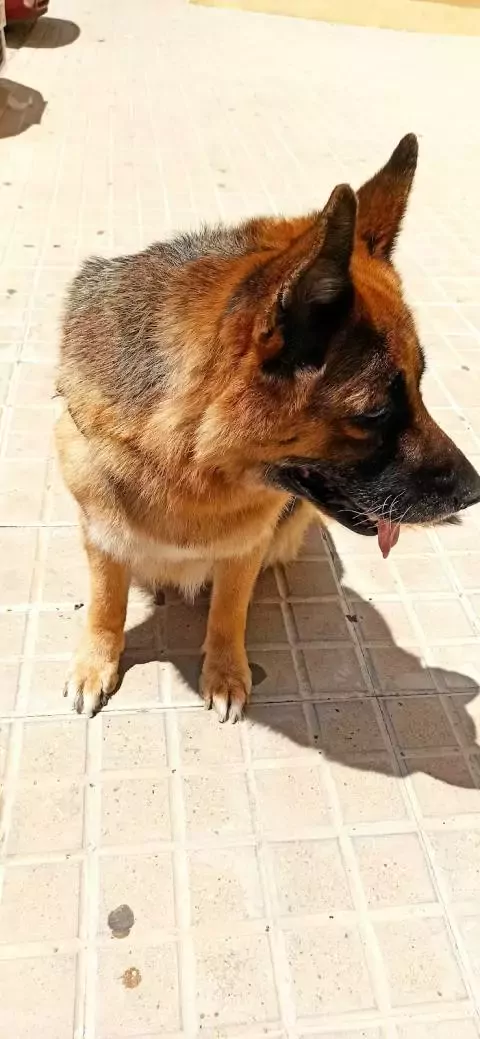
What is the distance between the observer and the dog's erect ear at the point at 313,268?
1411 millimetres

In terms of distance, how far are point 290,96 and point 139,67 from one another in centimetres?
190

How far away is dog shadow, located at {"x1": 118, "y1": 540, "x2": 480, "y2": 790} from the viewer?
2.54 m

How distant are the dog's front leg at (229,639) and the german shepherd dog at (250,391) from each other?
0.57 feet

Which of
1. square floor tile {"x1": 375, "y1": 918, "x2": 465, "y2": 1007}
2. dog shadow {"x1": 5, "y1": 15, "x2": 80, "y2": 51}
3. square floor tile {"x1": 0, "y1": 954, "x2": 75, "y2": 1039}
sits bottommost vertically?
square floor tile {"x1": 0, "y1": 954, "x2": 75, "y2": 1039}

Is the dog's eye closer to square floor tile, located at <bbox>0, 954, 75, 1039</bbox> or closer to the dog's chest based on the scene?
the dog's chest

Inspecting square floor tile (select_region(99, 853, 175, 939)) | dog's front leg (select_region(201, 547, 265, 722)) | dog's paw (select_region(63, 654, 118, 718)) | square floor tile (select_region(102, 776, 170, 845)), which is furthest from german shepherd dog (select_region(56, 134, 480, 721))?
square floor tile (select_region(99, 853, 175, 939))

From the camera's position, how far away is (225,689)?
2.54 m

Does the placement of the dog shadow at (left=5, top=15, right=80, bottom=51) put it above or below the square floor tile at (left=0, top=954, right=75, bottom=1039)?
above

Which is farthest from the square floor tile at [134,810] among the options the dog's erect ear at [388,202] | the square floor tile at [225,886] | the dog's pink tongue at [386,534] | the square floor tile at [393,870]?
the dog's erect ear at [388,202]

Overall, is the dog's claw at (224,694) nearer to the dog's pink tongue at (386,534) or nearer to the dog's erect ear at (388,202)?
the dog's pink tongue at (386,534)

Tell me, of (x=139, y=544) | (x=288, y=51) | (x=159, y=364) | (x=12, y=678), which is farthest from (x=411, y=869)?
(x=288, y=51)

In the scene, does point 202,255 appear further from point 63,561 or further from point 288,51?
point 288,51

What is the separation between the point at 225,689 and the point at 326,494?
90 cm

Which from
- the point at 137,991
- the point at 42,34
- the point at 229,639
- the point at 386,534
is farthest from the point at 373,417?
the point at 42,34
